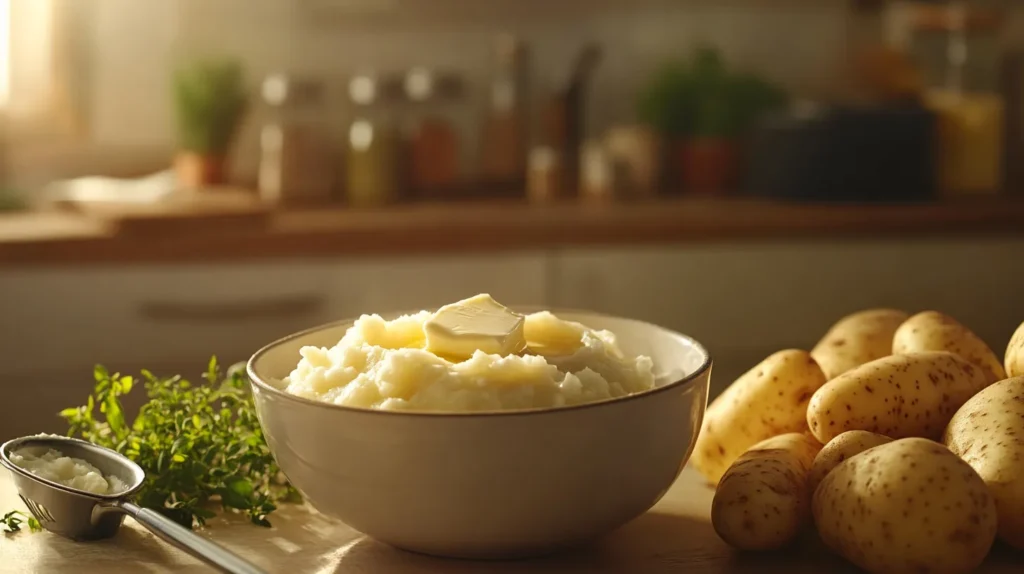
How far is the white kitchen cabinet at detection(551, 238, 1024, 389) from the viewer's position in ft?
7.80

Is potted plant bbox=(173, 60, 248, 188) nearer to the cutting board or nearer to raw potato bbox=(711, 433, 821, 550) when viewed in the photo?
the cutting board

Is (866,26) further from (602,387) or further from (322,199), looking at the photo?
(602,387)

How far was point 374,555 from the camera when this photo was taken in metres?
0.80

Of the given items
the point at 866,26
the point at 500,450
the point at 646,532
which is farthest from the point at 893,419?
the point at 866,26

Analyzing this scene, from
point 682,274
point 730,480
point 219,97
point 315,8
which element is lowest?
point 682,274

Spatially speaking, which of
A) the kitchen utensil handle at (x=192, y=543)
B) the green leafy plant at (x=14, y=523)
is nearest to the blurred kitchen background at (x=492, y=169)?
the green leafy plant at (x=14, y=523)

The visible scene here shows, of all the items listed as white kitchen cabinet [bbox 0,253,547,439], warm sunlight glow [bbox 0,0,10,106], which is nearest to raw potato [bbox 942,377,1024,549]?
white kitchen cabinet [bbox 0,253,547,439]

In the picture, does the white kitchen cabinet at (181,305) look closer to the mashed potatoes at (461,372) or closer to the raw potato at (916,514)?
the mashed potatoes at (461,372)

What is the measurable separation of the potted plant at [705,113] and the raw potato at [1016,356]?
2.05 meters

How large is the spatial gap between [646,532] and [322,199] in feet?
6.72

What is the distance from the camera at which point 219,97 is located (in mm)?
2746

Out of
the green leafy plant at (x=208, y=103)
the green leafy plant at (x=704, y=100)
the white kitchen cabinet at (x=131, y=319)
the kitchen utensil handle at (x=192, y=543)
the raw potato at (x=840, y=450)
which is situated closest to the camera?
the kitchen utensil handle at (x=192, y=543)

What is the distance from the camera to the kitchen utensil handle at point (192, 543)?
70 centimetres

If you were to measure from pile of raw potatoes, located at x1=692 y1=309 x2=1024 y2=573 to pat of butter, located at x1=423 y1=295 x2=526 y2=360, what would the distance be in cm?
18
